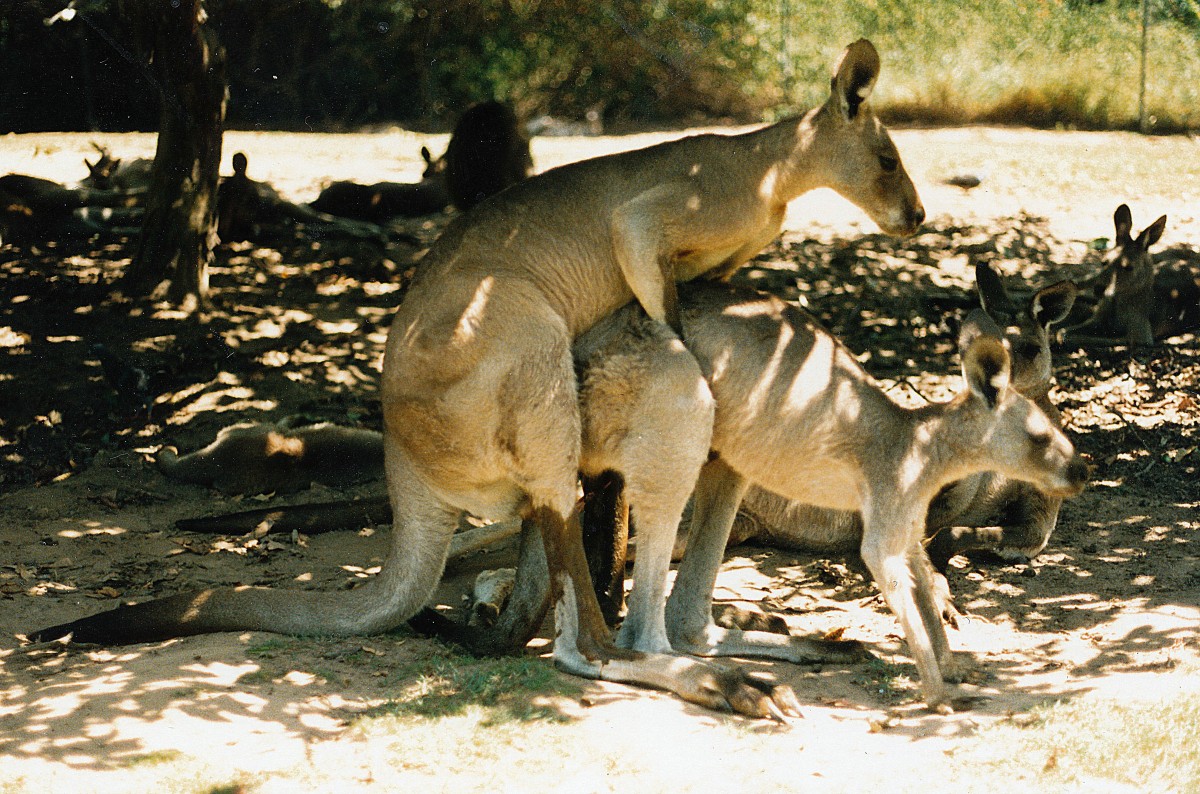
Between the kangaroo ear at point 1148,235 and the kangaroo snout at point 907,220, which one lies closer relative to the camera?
the kangaroo snout at point 907,220

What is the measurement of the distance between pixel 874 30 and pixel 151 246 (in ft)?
37.4

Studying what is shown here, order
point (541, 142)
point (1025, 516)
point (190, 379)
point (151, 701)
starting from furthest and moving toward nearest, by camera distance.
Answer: point (541, 142)
point (190, 379)
point (1025, 516)
point (151, 701)

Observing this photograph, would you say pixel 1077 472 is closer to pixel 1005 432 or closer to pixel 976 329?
pixel 1005 432

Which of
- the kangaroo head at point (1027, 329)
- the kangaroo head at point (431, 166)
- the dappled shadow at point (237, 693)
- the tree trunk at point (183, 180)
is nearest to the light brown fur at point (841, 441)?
the dappled shadow at point (237, 693)

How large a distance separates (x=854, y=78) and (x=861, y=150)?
12.3 inches

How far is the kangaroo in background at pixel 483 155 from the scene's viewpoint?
427 inches

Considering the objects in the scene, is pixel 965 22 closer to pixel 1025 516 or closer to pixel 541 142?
pixel 541 142

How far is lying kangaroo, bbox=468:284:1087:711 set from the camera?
5.29 m

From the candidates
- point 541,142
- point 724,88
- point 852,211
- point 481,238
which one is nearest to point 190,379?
point 481,238

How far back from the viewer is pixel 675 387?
17.4 ft

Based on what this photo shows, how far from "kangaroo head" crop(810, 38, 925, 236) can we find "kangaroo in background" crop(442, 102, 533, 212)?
17.5 ft

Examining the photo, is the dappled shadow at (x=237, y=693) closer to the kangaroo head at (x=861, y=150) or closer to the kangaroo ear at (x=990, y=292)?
the kangaroo head at (x=861, y=150)

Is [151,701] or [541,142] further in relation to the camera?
[541,142]

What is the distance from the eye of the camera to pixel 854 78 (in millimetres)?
5719
